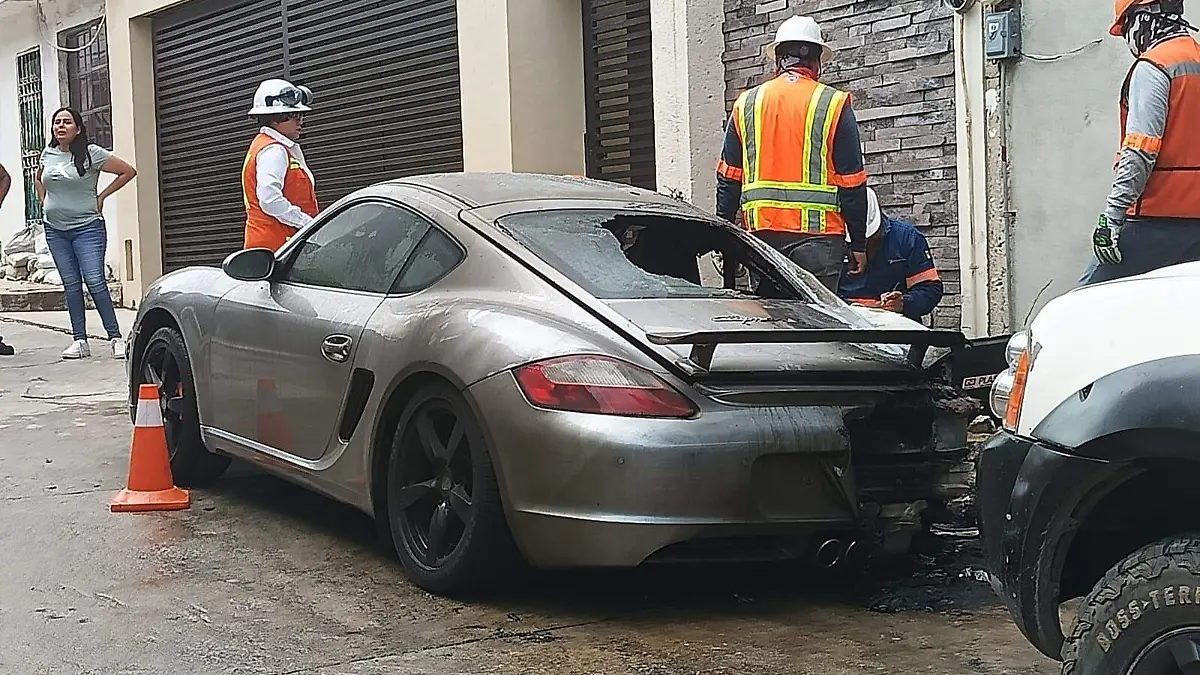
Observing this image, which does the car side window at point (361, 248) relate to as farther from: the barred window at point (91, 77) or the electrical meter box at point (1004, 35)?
the barred window at point (91, 77)

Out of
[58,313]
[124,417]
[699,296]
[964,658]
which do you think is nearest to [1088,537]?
[964,658]

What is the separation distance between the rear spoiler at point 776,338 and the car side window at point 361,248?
127 cm

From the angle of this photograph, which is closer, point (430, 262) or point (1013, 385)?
point (1013, 385)

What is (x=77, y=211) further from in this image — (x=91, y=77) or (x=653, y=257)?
(x=653, y=257)

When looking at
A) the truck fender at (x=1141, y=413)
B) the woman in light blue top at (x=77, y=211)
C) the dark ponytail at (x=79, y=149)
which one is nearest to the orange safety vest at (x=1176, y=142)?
the truck fender at (x=1141, y=413)

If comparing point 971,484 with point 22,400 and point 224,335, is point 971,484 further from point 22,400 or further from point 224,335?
point 22,400

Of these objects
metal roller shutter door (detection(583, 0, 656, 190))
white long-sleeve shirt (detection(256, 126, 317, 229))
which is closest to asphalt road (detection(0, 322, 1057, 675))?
white long-sleeve shirt (detection(256, 126, 317, 229))

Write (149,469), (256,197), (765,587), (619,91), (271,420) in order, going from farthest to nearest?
(619,91) < (256,197) < (149,469) < (271,420) < (765,587)

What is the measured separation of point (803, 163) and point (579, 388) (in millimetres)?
2400

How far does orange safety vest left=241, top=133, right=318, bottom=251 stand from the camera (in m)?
7.90

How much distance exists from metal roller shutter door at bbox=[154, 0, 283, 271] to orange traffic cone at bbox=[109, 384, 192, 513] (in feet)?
26.4

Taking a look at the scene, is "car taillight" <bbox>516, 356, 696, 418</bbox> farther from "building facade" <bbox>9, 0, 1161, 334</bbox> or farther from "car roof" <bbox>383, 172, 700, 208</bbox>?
"building facade" <bbox>9, 0, 1161, 334</bbox>

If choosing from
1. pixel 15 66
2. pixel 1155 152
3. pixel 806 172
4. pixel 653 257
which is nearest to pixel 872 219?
pixel 806 172

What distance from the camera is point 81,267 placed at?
11.4m
